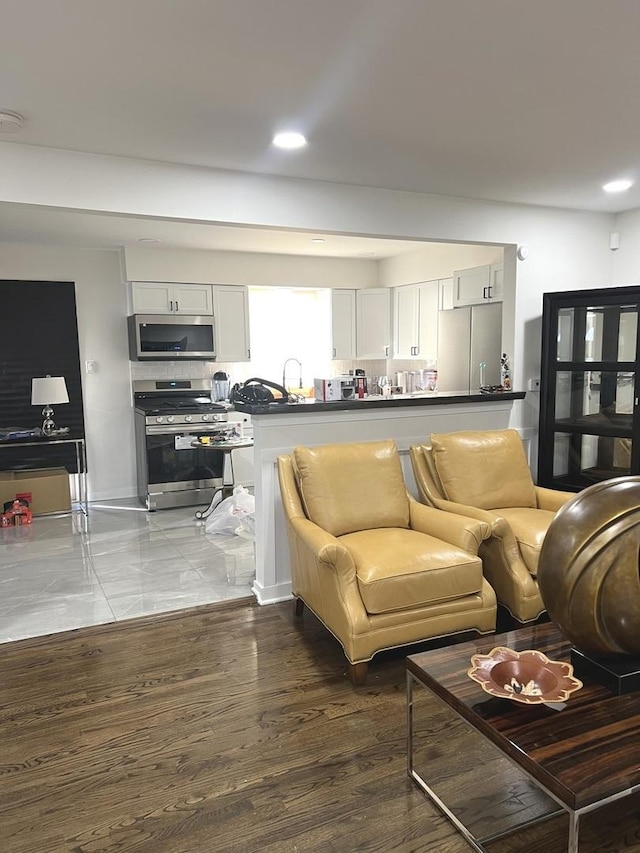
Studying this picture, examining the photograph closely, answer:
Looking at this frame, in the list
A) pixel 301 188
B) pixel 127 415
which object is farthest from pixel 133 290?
pixel 301 188

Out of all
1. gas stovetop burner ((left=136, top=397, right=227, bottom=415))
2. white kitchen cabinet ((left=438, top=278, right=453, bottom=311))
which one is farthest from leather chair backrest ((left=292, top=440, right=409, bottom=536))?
gas stovetop burner ((left=136, top=397, right=227, bottom=415))

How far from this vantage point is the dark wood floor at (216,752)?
6.12ft

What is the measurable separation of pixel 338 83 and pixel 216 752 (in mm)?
2563

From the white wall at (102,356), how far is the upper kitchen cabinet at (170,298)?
33 cm

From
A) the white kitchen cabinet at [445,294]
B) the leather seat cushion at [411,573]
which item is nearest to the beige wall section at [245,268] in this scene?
the white kitchen cabinet at [445,294]

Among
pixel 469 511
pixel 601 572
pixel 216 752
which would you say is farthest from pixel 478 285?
pixel 216 752

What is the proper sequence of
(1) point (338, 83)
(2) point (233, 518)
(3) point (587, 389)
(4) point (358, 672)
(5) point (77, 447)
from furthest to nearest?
(5) point (77, 447) → (2) point (233, 518) → (3) point (587, 389) → (4) point (358, 672) → (1) point (338, 83)

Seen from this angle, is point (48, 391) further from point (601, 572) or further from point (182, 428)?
point (601, 572)

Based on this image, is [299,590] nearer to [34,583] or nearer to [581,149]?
[34,583]

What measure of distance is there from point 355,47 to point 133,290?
14.5 ft

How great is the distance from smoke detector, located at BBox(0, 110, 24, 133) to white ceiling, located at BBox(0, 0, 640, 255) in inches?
2.0

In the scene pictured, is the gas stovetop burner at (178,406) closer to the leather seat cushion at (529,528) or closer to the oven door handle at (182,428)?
the oven door handle at (182,428)

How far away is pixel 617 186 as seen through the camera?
13.0 ft

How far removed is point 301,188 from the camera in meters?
3.68
